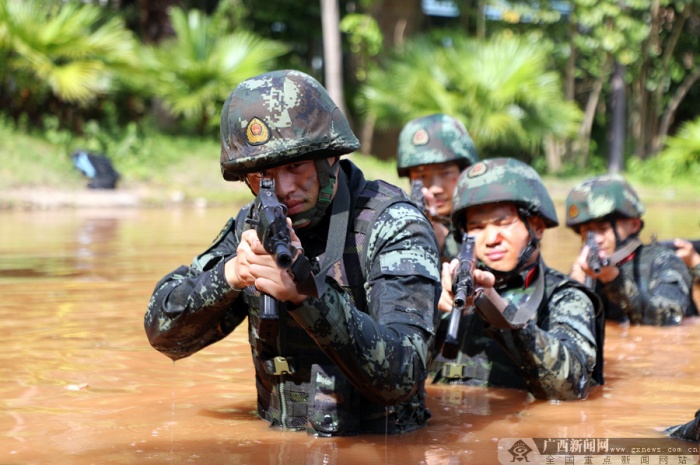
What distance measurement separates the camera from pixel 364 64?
24797 mm

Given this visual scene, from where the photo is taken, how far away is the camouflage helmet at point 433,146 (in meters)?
6.79

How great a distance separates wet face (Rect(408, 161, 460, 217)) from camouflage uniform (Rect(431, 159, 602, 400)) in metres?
1.41

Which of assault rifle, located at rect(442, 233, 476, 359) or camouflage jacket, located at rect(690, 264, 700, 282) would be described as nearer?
assault rifle, located at rect(442, 233, 476, 359)

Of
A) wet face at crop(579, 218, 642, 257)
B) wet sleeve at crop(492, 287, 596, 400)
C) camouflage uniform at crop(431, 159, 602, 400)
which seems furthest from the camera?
wet face at crop(579, 218, 642, 257)

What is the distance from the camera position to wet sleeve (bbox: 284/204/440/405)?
320cm

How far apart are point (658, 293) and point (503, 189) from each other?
2655mm

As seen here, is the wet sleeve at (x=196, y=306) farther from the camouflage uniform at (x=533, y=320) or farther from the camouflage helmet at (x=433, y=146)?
the camouflage helmet at (x=433, y=146)

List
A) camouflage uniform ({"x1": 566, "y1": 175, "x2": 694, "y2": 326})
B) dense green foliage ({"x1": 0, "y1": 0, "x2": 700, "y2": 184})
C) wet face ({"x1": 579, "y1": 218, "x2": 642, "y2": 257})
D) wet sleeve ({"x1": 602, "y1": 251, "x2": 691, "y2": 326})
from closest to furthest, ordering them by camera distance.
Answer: wet sleeve ({"x1": 602, "y1": 251, "x2": 691, "y2": 326})
camouflage uniform ({"x1": 566, "y1": 175, "x2": 694, "y2": 326})
wet face ({"x1": 579, "y1": 218, "x2": 642, "y2": 257})
dense green foliage ({"x1": 0, "y1": 0, "x2": 700, "y2": 184})

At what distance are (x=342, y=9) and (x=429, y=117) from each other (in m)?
19.3

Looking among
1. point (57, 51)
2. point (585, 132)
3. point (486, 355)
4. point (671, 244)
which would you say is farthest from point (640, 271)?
point (585, 132)

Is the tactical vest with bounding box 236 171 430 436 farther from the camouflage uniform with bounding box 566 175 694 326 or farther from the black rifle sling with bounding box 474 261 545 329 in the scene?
the camouflage uniform with bounding box 566 175 694 326

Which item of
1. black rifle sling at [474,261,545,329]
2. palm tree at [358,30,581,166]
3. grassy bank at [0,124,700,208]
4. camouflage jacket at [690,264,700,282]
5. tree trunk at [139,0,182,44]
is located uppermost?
tree trunk at [139,0,182,44]

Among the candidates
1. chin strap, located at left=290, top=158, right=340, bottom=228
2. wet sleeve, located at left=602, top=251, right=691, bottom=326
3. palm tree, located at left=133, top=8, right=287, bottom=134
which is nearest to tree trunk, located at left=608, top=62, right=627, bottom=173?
palm tree, located at left=133, top=8, right=287, bottom=134

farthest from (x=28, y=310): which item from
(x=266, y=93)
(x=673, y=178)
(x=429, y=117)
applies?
(x=673, y=178)
